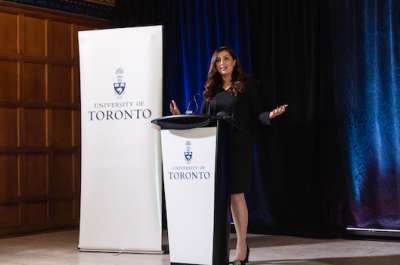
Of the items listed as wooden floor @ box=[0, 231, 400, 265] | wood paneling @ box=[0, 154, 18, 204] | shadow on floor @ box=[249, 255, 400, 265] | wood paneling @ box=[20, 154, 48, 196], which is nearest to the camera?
shadow on floor @ box=[249, 255, 400, 265]

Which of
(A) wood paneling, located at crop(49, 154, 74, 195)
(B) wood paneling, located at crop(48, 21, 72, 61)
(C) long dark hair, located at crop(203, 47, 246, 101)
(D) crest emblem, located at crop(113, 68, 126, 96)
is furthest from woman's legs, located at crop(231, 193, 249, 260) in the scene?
(B) wood paneling, located at crop(48, 21, 72, 61)

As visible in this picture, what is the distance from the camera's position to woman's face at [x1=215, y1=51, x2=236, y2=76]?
155 inches

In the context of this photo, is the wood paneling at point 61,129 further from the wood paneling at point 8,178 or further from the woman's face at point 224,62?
the woman's face at point 224,62

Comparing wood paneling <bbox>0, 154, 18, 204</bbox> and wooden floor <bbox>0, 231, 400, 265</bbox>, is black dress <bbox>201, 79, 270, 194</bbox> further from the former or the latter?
wood paneling <bbox>0, 154, 18, 204</bbox>

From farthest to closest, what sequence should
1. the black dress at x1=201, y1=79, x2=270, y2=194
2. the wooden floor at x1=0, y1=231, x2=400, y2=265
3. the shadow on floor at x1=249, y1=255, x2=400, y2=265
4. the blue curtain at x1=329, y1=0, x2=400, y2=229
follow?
the blue curtain at x1=329, y1=0, x2=400, y2=229, the wooden floor at x1=0, y1=231, x2=400, y2=265, the shadow on floor at x1=249, y1=255, x2=400, y2=265, the black dress at x1=201, y1=79, x2=270, y2=194

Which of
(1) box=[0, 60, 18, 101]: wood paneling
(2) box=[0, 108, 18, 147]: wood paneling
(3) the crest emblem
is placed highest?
(1) box=[0, 60, 18, 101]: wood paneling

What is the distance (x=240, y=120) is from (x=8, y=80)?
9.05 feet

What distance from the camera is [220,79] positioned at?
4066mm

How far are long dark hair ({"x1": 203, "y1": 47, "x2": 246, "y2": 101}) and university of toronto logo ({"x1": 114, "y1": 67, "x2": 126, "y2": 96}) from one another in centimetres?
78

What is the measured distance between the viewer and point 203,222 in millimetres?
3701

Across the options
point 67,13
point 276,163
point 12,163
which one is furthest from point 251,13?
point 12,163

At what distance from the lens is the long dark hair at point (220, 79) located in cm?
394

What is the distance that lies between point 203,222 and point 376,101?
82.3 inches

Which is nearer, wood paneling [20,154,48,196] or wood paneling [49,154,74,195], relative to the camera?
wood paneling [20,154,48,196]
